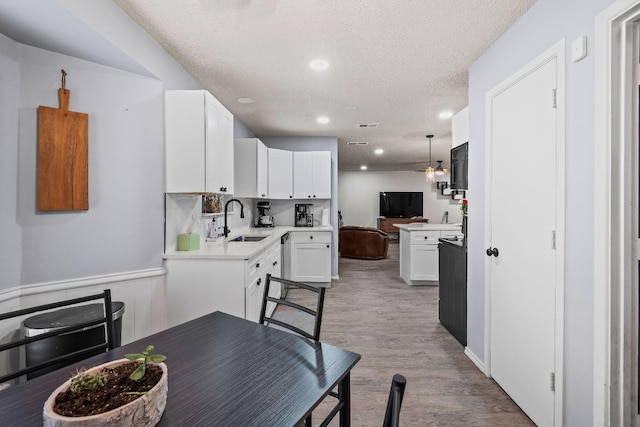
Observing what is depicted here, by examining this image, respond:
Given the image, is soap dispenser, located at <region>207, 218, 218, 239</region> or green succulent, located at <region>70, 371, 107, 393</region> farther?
soap dispenser, located at <region>207, 218, 218, 239</region>

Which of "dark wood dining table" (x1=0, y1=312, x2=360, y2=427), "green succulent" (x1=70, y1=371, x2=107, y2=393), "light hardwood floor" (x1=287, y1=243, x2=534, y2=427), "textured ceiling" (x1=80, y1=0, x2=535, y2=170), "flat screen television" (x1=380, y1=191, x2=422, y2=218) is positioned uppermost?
"textured ceiling" (x1=80, y1=0, x2=535, y2=170)

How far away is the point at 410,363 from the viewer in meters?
2.47

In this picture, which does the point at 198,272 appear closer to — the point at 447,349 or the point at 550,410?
the point at 447,349

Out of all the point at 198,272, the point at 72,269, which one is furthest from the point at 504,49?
the point at 72,269

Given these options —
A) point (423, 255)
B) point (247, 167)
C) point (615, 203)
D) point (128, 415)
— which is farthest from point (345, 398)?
point (423, 255)

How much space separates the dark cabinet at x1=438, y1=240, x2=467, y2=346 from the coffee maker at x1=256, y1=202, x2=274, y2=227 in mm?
2759

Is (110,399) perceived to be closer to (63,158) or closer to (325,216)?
(63,158)

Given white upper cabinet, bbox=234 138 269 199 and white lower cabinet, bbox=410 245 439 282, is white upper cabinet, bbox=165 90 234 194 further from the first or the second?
white lower cabinet, bbox=410 245 439 282

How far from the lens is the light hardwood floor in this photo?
1860mm

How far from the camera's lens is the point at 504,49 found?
212 centimetres

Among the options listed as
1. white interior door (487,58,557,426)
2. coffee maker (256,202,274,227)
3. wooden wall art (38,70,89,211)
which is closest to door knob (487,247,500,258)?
white interior door (487,58,557,426)

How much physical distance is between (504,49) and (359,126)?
104 inches

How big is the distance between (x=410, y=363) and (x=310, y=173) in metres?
3.27

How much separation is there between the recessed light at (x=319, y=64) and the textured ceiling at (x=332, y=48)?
0.15ft
